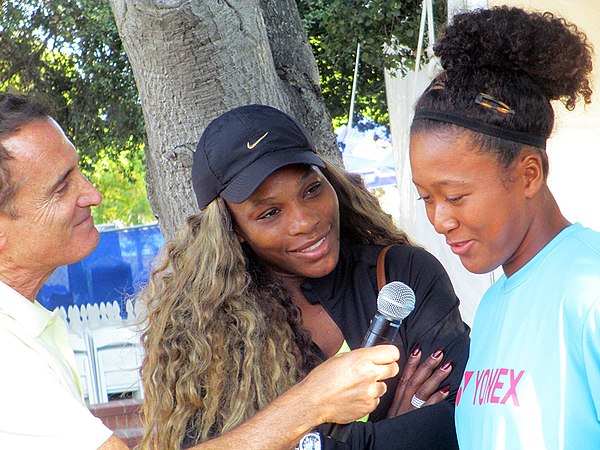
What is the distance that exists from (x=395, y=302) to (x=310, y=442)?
1.75 feet

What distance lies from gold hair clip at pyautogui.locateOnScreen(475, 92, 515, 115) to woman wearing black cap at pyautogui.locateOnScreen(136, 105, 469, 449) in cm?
83

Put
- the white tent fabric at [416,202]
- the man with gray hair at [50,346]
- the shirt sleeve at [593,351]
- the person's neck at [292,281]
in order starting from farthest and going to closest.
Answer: the white tent fabric at [416,202], the person's neck at [292,281], the man with gray hair at [50,346], the shirt sleeve at [593,351]

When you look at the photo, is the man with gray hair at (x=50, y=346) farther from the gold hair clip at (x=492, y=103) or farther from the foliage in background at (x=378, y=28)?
the foliage in background at (x=378, y=28)

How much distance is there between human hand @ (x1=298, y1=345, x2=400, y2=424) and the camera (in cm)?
210

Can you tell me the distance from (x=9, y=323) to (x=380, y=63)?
4.01 m

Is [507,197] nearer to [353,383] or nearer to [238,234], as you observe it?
[353,383]

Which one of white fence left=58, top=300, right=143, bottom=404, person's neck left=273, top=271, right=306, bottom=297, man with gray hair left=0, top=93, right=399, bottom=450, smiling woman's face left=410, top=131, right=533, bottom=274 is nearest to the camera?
smiling woman's face left=410, top=131, right=533, bottom=274

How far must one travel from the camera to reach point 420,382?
2578 mm

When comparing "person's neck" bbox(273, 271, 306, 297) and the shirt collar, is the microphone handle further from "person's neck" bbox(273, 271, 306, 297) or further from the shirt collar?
the shirt collar

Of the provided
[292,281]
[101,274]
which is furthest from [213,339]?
[101,274]

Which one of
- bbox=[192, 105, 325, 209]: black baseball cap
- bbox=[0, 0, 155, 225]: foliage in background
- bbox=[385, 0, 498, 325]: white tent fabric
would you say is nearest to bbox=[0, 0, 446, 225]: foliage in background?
bbox=[0, 0, 155, 225]: foliage in background

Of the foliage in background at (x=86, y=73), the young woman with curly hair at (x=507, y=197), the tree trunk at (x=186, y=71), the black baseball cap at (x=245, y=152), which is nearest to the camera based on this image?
the young woman with curly hair at (x=507, y=197)

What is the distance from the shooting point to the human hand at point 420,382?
2.56 meters

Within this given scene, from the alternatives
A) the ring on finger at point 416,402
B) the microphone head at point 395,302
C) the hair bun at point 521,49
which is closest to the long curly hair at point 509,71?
the hair bun at point 521,49
